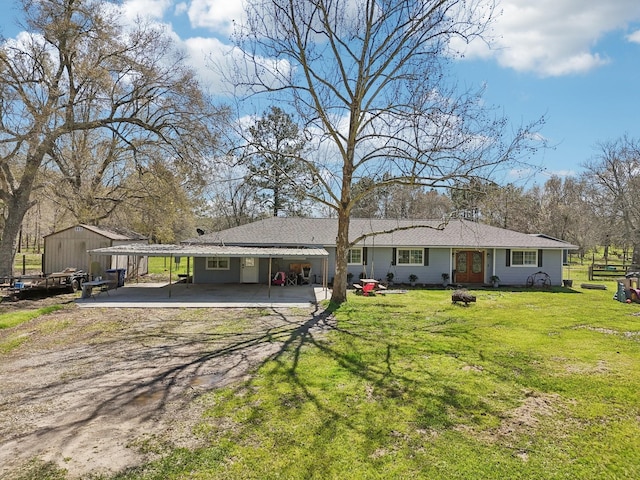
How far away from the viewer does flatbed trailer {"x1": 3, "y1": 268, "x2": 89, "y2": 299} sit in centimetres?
1363

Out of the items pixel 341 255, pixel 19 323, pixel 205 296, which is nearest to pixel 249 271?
pixel 205 296

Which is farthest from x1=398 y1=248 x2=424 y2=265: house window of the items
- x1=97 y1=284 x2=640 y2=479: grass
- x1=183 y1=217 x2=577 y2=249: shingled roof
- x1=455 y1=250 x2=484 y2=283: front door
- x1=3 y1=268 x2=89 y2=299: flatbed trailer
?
x1=3 y1=268 x2=89 y2=299: flatbed trailer

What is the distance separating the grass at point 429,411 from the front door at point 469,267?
9898mm

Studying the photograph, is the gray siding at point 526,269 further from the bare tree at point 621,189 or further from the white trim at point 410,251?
the bare tree at point 621,189

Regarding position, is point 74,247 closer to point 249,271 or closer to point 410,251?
point 249,271

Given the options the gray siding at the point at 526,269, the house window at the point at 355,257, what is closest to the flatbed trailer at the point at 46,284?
the house window at the point at 355,257

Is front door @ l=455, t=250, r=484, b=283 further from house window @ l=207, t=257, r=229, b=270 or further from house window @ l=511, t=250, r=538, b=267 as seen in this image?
house window @ l=207, t=257, r=229, b=270

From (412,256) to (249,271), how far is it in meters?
7.95

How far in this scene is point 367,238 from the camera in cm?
1906

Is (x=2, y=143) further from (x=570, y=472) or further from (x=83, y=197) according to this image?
(x=570, y=472)

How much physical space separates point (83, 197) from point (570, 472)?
23414 mm

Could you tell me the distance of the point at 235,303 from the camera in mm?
13227

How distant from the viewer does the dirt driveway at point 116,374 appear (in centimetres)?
411

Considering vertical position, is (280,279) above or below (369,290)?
above
